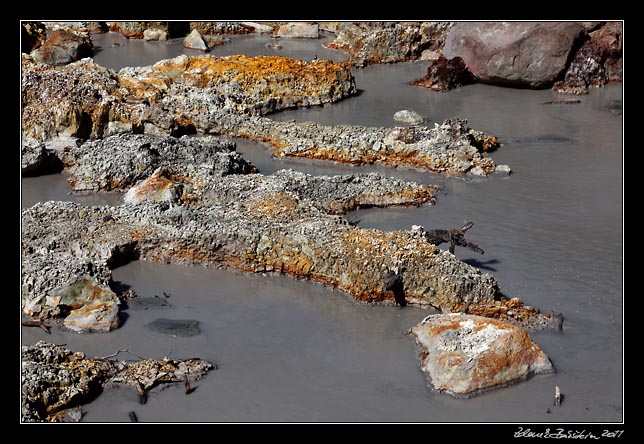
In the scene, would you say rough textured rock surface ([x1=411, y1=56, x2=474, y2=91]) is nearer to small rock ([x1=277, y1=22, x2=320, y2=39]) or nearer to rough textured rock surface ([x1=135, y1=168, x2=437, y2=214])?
rough textured rock surface ([x1=135, y1=168, x2=437, y2=214])

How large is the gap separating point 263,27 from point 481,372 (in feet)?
74.7

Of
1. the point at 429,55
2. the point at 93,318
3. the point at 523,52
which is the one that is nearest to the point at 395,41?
the point at 429,55

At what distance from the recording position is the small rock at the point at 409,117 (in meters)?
18.4

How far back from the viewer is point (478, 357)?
870cm

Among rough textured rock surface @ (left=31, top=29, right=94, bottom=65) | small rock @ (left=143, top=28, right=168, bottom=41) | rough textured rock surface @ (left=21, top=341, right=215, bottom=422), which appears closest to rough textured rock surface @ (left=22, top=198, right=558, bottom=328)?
rough textured rock surface @ (left=21, top=341, right=215, bottom=422)

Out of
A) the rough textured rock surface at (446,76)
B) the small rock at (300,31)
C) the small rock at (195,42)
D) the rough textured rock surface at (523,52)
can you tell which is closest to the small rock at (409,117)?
the rough textured rock surface at (446,76)

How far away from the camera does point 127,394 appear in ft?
28.0

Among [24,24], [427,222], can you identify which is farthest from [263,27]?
[427,222]

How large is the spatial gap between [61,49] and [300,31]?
8.33 m

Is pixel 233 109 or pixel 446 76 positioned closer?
pixel 233 109

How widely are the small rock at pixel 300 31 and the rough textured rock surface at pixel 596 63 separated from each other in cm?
1011

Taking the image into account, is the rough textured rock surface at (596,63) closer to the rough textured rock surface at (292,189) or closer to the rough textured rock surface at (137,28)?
the rough textured rock surface at (292,189)

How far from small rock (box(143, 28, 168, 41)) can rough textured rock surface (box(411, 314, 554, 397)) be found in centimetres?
2097

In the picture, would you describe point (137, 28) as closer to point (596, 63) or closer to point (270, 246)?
point (596, 63)
